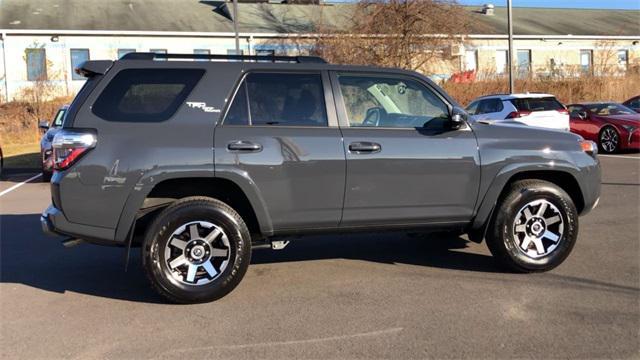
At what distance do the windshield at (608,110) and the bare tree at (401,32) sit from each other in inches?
383

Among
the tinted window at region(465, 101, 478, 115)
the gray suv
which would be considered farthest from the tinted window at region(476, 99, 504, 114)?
the gray suv

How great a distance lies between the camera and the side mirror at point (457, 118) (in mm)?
5152

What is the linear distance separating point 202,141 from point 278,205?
82 cm

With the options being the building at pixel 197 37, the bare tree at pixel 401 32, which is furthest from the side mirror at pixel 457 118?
the building at pixel 197 37

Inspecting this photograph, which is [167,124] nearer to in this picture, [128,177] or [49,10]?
[128,177]

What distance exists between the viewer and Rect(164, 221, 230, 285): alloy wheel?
479 cm

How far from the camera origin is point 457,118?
5.14 m

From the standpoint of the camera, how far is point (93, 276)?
5.70 m

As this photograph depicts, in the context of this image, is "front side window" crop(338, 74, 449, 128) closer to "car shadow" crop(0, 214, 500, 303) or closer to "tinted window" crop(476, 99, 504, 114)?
"car shadow" crop(0, 214, 500, 303)

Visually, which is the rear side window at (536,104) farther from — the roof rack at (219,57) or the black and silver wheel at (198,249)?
the black and silver wheel at (198,249)

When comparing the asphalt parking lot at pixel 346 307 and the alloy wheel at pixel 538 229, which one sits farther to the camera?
the alloy wheel at pixel 538 229

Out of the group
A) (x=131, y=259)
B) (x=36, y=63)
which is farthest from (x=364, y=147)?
(x=36, y=63)

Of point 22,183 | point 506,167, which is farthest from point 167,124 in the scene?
point 22,183

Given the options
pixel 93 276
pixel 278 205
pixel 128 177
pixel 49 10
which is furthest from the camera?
pixel 49 10
